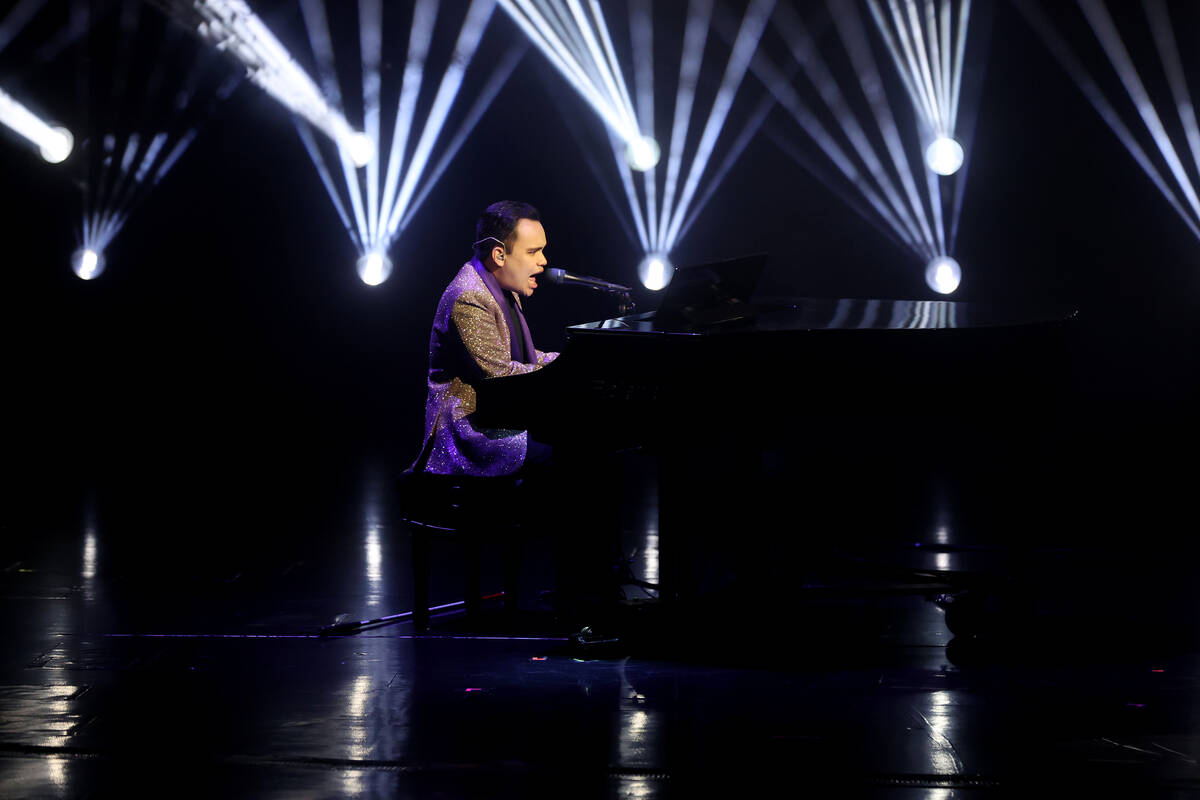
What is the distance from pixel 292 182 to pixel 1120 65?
5691 mm

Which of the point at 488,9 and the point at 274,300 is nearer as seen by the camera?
the point at 488,9

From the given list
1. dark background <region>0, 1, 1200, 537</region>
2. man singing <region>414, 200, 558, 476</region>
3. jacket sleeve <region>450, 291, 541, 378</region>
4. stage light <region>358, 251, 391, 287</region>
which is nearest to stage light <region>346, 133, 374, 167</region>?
dark background <region>0, 1, 1200, 537</region>

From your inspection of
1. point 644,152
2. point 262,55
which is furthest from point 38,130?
point 644,152

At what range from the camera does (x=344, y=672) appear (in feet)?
10.4

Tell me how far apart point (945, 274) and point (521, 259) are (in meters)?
5.46

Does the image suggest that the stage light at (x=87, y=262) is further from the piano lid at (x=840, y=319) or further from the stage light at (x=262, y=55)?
the piano lid at (x=840, y=319)

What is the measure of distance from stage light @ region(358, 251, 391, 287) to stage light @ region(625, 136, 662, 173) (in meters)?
1.96

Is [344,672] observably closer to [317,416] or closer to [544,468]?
[544,468]

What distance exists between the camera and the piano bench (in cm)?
366

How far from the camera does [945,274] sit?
863cm

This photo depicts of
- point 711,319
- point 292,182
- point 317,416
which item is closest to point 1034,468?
point 711,319

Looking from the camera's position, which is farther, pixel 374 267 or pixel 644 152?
pixel 374 267

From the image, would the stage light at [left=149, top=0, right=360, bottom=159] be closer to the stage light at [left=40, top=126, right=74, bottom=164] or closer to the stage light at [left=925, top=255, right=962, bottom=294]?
the stage light at [left=40, top=126, right=74, bottom=164]

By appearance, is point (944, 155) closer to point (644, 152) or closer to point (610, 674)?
point (644, 152)
